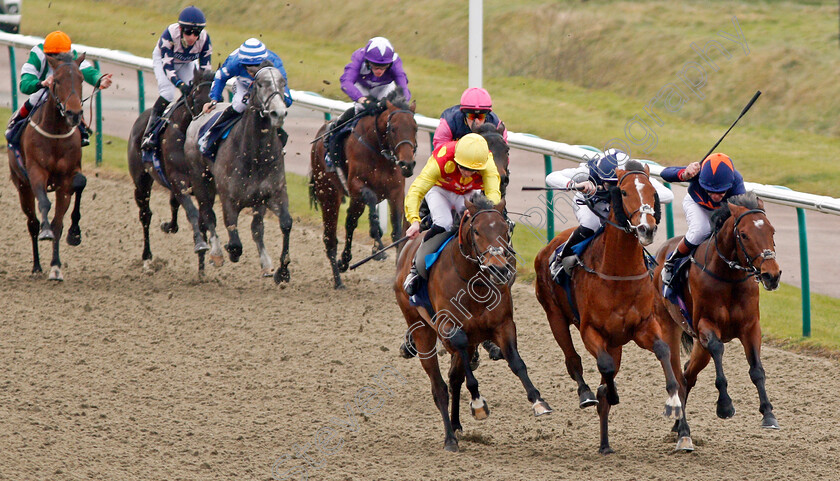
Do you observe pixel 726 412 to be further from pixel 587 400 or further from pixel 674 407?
pixel 587 400

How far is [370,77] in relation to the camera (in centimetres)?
1005

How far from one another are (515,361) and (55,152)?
538cm

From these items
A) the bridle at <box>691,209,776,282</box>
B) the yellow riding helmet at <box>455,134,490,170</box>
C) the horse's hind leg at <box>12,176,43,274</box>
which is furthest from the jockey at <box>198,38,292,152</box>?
the bridle at <box>691,209,776,282</box>

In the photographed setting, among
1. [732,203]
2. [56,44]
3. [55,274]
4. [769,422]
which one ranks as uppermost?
[56,44]

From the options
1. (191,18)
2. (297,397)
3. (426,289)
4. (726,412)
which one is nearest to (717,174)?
(726,412)

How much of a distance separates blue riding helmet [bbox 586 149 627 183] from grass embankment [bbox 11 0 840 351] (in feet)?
20.8

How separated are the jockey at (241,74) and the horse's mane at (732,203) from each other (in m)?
4.06

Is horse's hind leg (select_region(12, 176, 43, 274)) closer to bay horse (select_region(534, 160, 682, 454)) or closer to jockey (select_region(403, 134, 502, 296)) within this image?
jockey (select_region(403, 134, 502, 296))

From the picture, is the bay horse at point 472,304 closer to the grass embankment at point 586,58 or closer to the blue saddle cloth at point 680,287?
the blue saddle cloth at point 680,287

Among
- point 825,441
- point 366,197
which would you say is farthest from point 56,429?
point 825,441

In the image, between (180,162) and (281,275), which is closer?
(281,275)

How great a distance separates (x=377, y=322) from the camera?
9.22 m

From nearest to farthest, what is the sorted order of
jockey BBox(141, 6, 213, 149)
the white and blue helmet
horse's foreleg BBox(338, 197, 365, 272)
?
the white and blue helmet < horse's foreleg BBox(338, 197, 365, 272) < jockey BBox(141, 6, 213, 149)

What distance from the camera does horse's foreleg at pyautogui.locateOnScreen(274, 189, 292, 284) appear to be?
979cm
